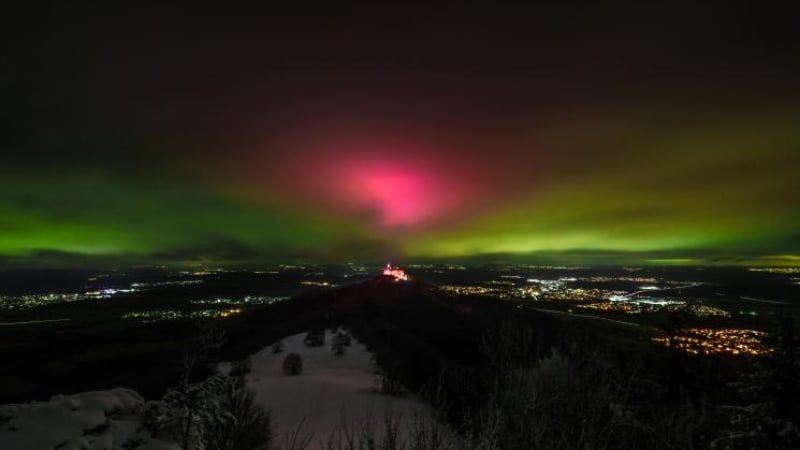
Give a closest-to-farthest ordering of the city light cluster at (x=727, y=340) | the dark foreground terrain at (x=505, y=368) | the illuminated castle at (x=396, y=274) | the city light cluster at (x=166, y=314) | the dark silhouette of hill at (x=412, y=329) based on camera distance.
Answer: the dark foreground terrain at (x=505, y=368) < the dark silhouette of hill at (x=412, y=329) < the city light cluster at (x=727, y=340) < the city light cluster at (x=166, y=314) < the illuminated castle at (x=396, y=274)

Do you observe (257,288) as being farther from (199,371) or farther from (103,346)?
(199,371)

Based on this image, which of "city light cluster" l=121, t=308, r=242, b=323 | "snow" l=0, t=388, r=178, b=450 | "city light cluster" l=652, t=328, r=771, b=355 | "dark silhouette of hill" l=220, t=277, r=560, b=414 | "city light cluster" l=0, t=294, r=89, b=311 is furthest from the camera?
"city light cluster" l=0, t=294, r=89, b=311

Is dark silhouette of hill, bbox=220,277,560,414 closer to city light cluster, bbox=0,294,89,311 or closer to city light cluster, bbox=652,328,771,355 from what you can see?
city light cluster, bbox=652,328,771,355

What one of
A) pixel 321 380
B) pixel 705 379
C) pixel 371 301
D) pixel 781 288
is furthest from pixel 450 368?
pixel 781 288

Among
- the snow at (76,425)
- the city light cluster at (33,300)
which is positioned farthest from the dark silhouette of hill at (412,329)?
the city light cluster at (33,300)

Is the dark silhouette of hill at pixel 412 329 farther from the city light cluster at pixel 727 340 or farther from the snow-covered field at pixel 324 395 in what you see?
the city light cluster at pixel 727 340

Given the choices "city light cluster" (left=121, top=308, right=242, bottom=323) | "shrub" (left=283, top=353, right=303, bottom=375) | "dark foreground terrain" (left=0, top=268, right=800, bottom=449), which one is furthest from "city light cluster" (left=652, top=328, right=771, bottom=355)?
"city light cluster" (left=121, top=308, right=242, bottom=323)
